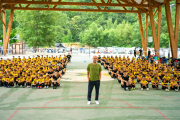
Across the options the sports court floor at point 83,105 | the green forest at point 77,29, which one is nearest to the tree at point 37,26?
the green forest at point 77,29

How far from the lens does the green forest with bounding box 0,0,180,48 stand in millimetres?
42750

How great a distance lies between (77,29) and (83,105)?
7741 centimetres

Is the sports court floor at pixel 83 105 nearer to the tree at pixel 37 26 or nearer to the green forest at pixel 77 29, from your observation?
the tree at pixel 37 26

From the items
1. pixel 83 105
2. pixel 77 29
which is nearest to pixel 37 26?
pixel 83 105

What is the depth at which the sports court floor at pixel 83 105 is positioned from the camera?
7.24 m

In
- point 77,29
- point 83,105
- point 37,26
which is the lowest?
point 83,105

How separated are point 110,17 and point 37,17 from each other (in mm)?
49379

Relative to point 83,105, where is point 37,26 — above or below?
above

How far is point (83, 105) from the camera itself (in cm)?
855

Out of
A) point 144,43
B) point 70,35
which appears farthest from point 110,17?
point 144,43

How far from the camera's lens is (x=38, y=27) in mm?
43094

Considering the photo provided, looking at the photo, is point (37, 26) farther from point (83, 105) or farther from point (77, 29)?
point (77, 29)

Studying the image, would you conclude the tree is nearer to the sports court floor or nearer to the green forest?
the green forest

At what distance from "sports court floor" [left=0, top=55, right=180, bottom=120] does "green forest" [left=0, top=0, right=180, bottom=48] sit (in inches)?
1300
